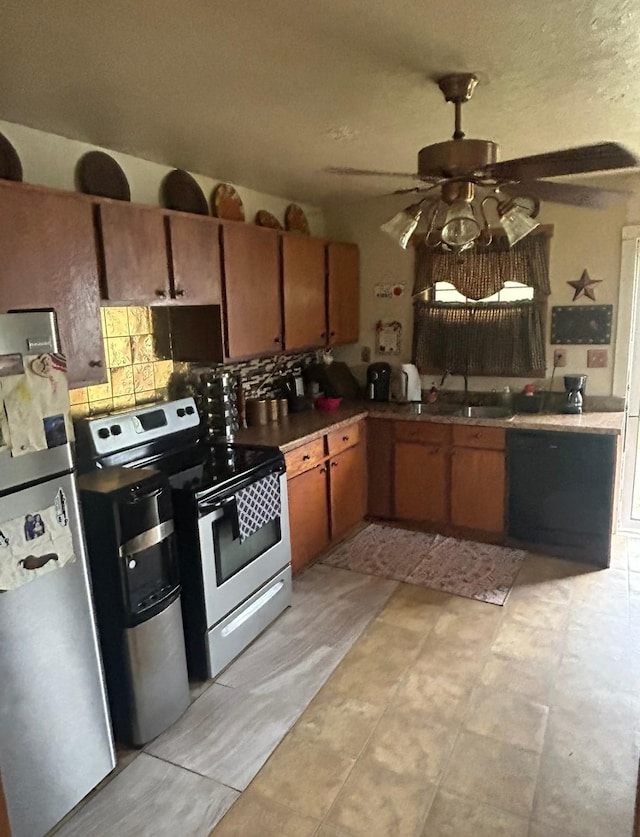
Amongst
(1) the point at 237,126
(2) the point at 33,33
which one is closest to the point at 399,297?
(1) the point at 237,126

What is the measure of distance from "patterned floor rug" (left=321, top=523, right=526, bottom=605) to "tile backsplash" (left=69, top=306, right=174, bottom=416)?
1.55m

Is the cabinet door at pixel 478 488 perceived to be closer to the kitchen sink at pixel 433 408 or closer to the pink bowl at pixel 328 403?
the kitchen sink at pixel 433 408

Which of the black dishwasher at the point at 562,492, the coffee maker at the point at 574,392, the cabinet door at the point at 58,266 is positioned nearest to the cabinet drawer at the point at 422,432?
the black dishwasher at the point at 562,492

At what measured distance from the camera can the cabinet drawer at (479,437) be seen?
12.6 feet

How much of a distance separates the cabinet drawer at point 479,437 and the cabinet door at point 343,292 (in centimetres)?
115

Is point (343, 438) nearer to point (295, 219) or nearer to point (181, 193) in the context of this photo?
point (295, 219)

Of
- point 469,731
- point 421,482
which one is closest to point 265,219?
point 421,482

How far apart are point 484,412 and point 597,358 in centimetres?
83

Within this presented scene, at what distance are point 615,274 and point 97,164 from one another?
10.4 ft

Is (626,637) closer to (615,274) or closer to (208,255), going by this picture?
(615,274)

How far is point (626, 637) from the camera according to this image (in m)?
2.91

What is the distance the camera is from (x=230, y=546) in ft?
8.94

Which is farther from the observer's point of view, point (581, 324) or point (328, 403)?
point (328, 403)

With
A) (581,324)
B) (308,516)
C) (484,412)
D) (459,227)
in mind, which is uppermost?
(459,227)
